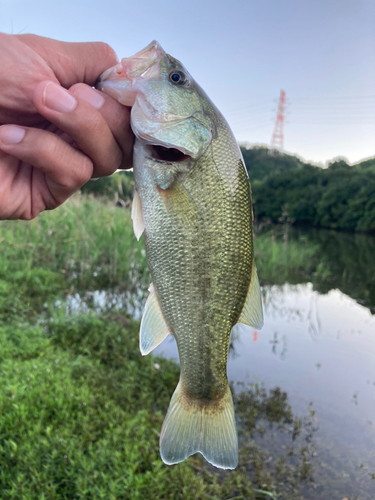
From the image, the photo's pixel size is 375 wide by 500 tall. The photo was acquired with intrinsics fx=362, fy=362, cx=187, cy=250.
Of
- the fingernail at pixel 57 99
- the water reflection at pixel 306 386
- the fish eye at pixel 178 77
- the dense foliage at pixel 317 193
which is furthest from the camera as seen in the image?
the dense foliage at pixel 317 193

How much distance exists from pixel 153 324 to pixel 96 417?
2.07 metres

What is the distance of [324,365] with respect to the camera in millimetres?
5465

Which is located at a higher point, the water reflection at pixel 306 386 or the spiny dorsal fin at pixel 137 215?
the spiny dorsal fin at pixel 137 215

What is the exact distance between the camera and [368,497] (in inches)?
127

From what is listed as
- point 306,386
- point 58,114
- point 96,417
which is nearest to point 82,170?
point 58,114

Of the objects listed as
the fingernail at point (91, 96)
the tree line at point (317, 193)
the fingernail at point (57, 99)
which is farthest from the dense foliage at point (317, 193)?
the fingernail at point (57, 99)

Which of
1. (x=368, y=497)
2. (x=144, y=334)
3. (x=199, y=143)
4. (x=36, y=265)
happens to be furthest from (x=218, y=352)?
(x=36, y=265)

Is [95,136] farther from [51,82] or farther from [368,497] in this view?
[368,497]

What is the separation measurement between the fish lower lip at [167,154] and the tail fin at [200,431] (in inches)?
40.5

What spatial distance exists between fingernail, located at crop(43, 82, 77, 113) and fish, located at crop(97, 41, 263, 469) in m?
0.23

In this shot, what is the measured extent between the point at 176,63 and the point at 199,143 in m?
0.43

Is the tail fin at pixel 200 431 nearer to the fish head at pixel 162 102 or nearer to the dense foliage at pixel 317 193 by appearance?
the fish head at pixel 162 102

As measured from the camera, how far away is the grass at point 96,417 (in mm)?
2592

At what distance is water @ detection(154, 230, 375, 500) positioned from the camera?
3.56 meters
